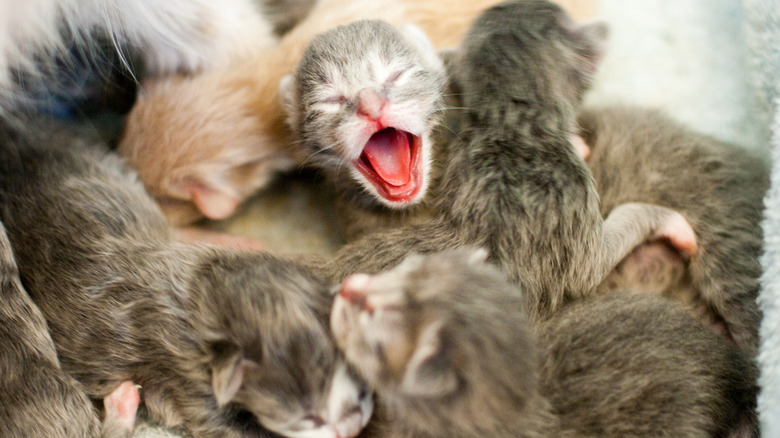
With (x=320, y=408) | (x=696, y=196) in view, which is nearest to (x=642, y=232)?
(x=696, y=196)

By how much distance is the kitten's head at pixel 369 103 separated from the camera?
5.38 feet

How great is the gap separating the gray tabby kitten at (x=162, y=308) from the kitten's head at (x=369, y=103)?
0.34m

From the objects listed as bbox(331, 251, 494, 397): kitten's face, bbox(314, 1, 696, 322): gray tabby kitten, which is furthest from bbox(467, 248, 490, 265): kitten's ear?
bbox(314, 1, 696, 322): gray tabby kitten

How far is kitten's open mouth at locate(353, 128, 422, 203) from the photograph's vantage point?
1714 millimetres

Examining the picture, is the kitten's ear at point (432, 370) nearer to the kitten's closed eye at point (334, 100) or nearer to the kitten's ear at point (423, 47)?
the kitten's closed eye at point (334, 100)

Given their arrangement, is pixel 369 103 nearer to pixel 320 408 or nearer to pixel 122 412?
pixel 320 408

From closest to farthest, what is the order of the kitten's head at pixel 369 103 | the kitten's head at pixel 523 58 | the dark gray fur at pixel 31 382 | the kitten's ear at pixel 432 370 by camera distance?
the kitten's ear at pixel 432 370 → the dark gray fur at pixel 31 382 → the kitten's head at pixel 369 103 → the kitten's head at pixel 523 58

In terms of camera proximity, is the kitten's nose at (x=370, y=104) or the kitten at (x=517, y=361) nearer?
the kitten at (x=517, y=361)

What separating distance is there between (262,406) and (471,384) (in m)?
0.46

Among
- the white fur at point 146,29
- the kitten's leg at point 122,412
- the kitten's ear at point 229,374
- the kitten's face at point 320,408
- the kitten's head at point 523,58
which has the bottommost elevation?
the kitten's leg at point 122,412

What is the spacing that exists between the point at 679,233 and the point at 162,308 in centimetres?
131

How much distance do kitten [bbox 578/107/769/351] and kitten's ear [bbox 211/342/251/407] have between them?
97 centimetres

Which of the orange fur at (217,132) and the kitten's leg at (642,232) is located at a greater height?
the orange fur at (217,132)

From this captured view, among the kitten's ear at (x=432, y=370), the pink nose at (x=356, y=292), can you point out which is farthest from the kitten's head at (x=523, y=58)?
the kitten's ear at (x=432, y=370)
